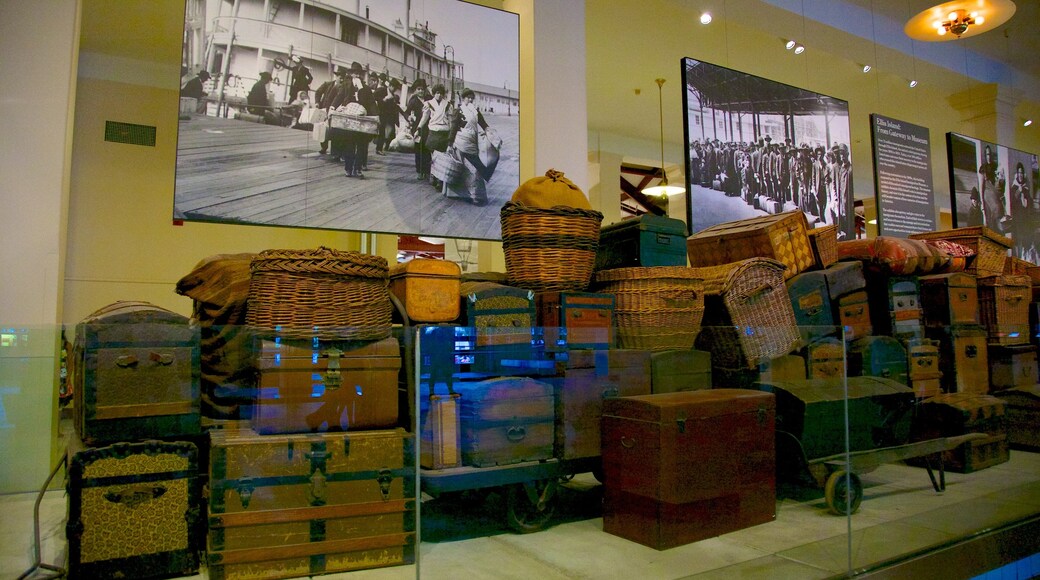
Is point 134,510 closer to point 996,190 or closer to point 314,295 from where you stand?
point 314,295

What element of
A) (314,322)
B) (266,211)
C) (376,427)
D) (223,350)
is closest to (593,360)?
(376,427)

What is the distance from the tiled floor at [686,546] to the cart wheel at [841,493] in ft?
0.14

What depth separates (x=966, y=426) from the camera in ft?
12.9

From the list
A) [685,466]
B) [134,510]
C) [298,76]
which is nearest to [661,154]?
[298,76]

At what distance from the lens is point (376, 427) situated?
2.62 m

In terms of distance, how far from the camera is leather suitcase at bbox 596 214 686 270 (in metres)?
3.71

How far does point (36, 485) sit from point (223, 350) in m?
0.70

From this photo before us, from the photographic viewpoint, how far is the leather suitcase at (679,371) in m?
3.20

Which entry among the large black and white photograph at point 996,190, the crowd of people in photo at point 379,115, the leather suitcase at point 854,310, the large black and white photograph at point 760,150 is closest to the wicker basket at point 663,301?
the leather suitcase at point 854,310

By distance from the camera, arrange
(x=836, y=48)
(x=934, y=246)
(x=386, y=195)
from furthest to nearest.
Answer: (x=836, y=48) < (x=934, y=246) < (x=386, y=195)

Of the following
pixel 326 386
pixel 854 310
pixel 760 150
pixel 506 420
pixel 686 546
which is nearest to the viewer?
pixel 326 386

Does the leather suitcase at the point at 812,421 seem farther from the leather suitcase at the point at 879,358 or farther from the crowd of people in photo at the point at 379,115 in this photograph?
the crowd of people in photo at the point at 379,115

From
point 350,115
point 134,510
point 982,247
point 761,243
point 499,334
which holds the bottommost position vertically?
point 134,510

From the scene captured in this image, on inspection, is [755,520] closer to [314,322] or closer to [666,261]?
[666,261]
